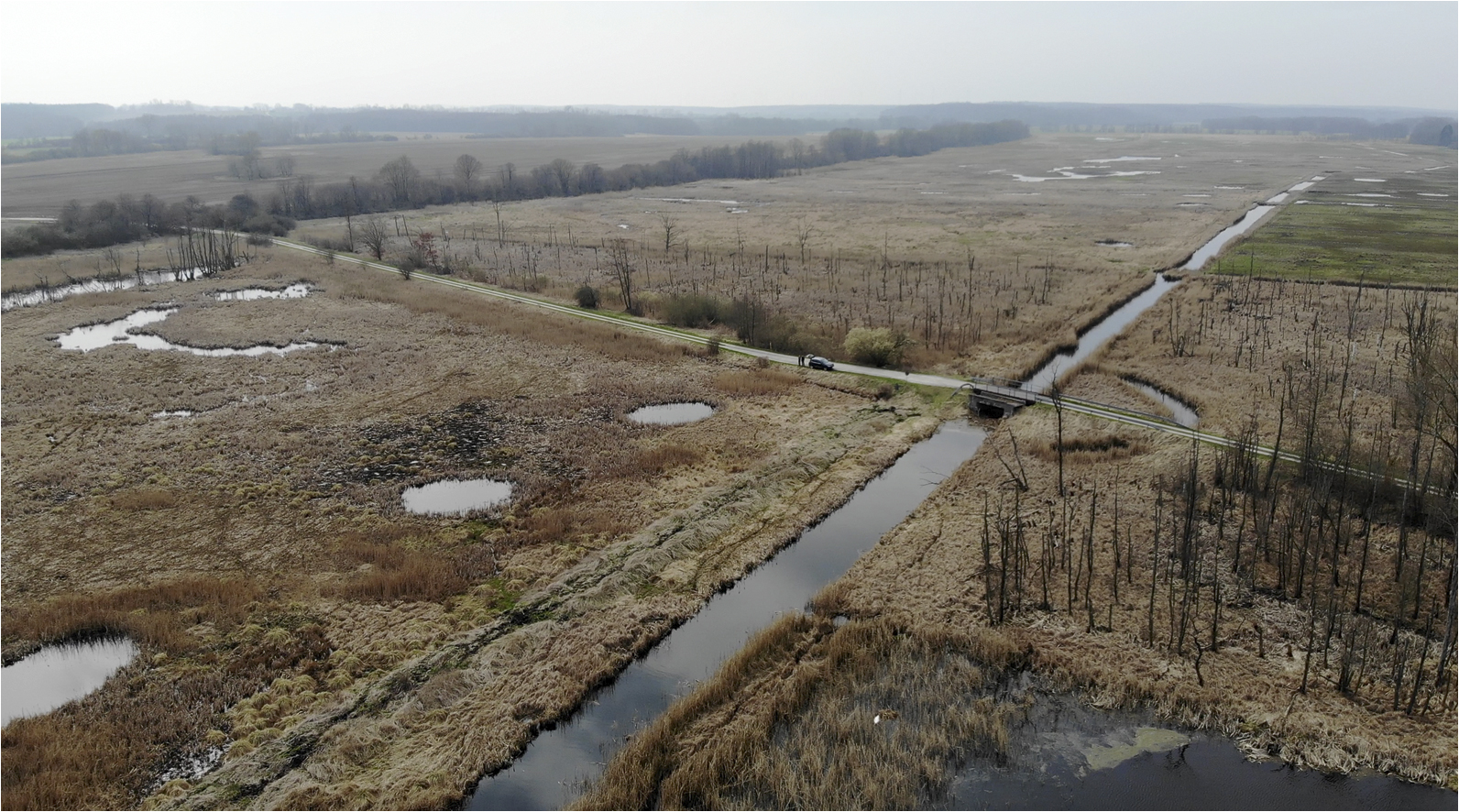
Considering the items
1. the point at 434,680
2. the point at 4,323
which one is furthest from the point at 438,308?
the point at 434,680

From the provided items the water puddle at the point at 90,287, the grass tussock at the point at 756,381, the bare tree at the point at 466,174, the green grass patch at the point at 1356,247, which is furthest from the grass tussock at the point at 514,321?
the bare tree at the point at 466,174

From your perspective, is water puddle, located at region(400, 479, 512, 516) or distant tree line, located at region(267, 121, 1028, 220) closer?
water puddle, located at region(400, 479, 512, 516)

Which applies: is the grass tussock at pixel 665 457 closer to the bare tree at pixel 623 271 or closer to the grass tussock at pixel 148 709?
the grass tussock at pixel 148 709

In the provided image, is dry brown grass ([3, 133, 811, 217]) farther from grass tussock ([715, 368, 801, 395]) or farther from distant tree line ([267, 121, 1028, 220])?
grass tussock ([715, 368, 801, 395])

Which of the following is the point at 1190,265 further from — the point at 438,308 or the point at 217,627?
the point at 217,627

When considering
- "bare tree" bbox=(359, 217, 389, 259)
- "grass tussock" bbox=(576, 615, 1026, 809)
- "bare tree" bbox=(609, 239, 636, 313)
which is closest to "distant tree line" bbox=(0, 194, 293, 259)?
"bare tree" bbox=(359, 217, 389, 259)

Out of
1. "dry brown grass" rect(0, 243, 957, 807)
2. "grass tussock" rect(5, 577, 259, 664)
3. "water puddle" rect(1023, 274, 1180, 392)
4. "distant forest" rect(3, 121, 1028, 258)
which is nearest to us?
"dry brown grass" rect(0, 243, 957, 807)
